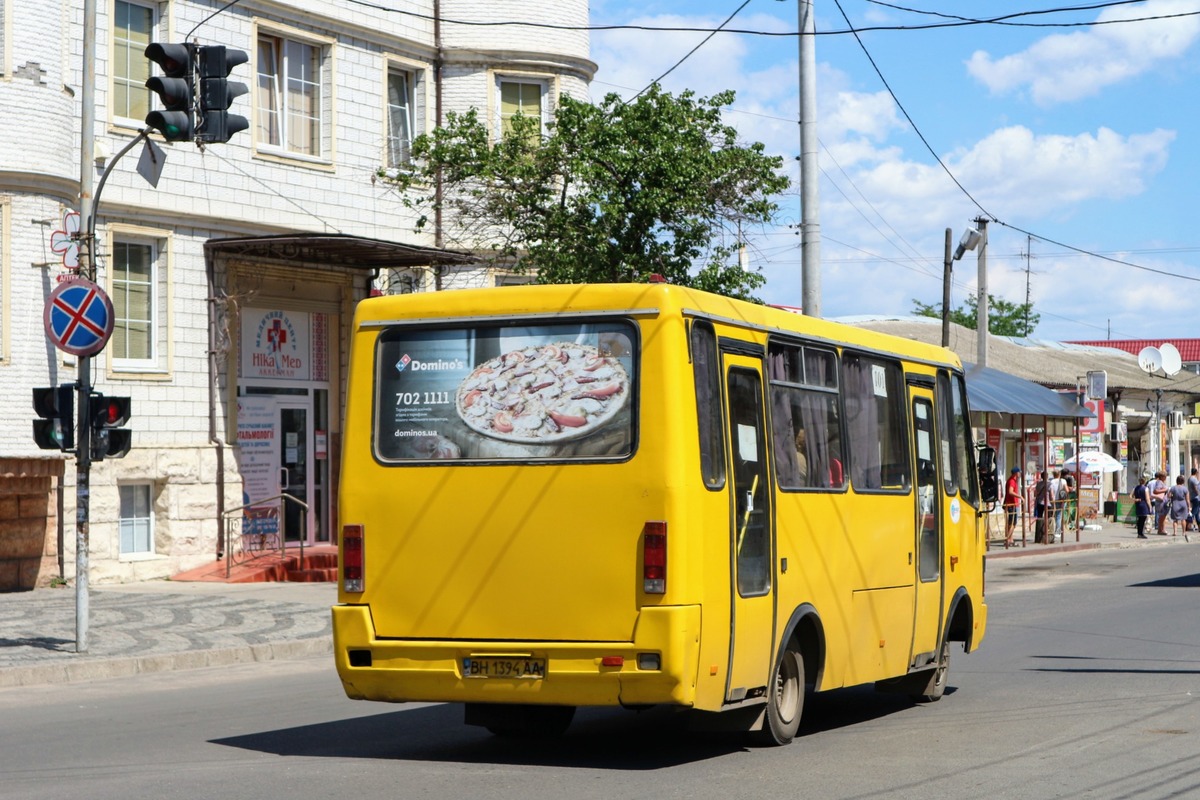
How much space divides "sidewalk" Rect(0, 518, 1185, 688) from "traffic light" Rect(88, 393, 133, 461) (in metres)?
1.90

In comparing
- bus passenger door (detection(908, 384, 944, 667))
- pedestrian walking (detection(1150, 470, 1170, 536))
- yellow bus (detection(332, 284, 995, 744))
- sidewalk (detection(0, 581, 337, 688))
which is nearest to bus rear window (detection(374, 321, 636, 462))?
yellow bus (detection(332, 284, 995, 744))

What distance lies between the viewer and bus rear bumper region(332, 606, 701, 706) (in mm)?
8742

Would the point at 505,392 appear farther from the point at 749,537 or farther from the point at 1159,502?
the point at 1159,502

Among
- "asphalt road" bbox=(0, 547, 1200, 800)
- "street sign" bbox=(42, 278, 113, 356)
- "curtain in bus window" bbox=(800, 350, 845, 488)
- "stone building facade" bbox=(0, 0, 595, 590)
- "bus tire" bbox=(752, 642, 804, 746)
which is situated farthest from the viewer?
"stone building facade" bbox=(0, 0, 595, 590)

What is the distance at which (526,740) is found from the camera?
10430mm

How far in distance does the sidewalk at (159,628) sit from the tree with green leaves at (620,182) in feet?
20.6

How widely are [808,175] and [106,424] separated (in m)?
11.7

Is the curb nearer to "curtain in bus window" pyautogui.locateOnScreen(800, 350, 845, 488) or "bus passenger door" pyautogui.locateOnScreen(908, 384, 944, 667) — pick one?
"bus passenger door" pyautogui.locateOnScreen(908, 384, 944, 667)

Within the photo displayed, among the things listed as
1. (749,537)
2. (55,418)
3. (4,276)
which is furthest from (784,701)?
(4,276)

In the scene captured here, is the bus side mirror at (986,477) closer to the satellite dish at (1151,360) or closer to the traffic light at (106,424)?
the traffic light at (106,424)

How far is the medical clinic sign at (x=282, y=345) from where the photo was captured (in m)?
25.8

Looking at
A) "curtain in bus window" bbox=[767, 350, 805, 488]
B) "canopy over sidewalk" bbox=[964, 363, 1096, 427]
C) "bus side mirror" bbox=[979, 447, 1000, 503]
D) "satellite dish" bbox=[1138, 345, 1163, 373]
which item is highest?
"satellite dish" bbox=[1138, 345, 1163, 373]

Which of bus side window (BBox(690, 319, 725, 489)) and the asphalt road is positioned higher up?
bus side window (BBox(690, 319, 725, 489))

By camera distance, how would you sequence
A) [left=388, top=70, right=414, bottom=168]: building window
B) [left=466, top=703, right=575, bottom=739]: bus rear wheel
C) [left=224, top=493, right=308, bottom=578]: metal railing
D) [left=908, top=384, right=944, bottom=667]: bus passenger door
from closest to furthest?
[left=466, top=703, right=575, bottom=739]: bus rear wheel, [left=908, top=384, right=944, bottom=667]: bus passenger door, [left=224, top=493, right=308, bottom=578]: metal railing, [left=388, top=70, right=414, bottom=168]: building window
